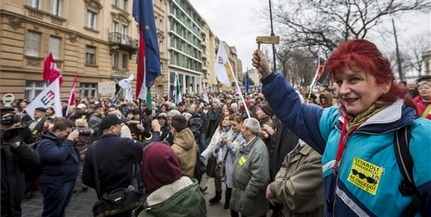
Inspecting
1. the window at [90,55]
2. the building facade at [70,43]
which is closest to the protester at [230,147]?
the building facade at [70,43]

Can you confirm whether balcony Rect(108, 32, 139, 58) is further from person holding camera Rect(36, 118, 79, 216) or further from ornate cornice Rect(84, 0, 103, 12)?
person holding camera Rect(36, 118, 79, 216)

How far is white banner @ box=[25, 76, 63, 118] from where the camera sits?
284 inches

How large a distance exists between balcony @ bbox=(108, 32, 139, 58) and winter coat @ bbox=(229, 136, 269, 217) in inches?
1053

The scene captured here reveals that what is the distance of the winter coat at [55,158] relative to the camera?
3.82 m

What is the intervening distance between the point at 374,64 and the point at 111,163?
3.04 m

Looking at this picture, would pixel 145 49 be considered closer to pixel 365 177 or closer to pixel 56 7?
pixel 365 177

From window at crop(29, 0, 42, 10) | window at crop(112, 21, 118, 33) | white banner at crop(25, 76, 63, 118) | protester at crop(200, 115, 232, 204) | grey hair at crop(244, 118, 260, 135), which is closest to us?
grey hair at crop(244, 118, 260, 135)

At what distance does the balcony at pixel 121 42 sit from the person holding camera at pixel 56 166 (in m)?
Result: 25.1

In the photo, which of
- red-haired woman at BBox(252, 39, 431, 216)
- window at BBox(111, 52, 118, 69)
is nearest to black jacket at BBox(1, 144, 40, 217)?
red-haired woman at BBox(252, 39, 431, 216)

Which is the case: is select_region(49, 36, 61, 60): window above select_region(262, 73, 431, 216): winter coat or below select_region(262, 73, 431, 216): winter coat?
→ above

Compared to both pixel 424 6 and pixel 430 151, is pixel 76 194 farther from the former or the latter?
pixel 424 6

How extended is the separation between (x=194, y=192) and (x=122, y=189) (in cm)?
132

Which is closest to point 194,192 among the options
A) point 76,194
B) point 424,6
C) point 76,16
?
point 76,194

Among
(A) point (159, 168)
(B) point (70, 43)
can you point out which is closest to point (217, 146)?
(A) point (159, 168)
